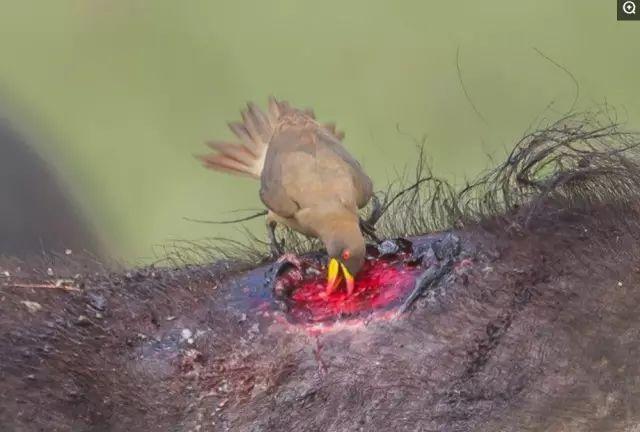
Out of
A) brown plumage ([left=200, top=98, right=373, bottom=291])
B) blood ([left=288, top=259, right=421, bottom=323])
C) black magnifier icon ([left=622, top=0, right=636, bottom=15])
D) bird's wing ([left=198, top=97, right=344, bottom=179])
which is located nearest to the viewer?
blood ([left=288, top=259, right=421, bottom=323])

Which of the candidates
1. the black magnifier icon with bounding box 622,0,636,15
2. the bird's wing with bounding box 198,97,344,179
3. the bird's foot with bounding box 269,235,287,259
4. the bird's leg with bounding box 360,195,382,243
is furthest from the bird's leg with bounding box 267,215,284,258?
the black magnifier icon with bounding box 622,0,636,15

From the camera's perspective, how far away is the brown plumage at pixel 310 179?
1.60 metres

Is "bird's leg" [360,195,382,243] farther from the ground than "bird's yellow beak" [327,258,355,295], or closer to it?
farther from the ground

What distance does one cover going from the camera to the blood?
134cm

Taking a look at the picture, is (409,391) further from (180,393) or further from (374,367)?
(180,393)

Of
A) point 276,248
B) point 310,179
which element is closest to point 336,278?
point 276,248

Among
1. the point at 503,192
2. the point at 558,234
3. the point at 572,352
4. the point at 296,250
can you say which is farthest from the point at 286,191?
the point at 572,352

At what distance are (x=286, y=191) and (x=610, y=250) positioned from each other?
2.22 feet

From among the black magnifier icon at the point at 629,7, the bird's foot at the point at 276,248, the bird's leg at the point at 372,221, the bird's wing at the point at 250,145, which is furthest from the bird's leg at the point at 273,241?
the black magnifier icon at the point at 629,7

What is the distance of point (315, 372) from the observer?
4.16ft

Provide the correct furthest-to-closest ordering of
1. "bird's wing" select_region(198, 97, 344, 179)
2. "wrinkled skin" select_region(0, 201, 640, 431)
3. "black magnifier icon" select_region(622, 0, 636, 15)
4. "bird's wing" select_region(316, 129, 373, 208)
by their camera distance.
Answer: "black magnifier icon" select_region(622, 0, 636, 15) → "bird's wing" select_region(198, 97, 344, 179) → "bird's wing" select_region(316, 129, 373, 208) → "wrinkled skin" select_region(0, 201, 640, 431)

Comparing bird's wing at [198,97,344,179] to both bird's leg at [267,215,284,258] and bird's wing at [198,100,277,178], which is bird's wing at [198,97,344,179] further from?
bird's leg at [267,215,284,258]

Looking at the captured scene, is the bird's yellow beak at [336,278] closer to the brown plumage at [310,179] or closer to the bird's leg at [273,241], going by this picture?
the brown plumage at [310,179]

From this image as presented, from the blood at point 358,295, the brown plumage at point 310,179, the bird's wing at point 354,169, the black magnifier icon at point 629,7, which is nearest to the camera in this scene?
the blood at point 358,295
